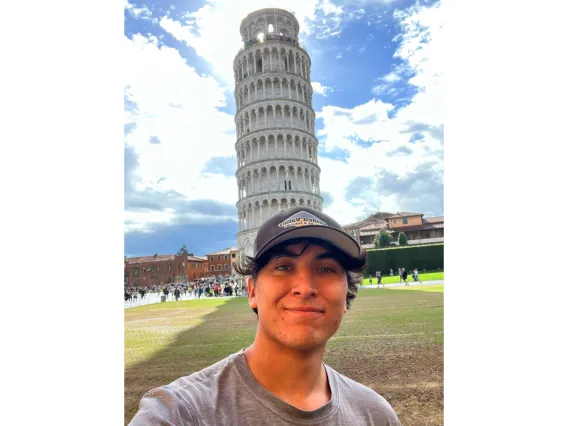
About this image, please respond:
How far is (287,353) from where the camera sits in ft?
3.78

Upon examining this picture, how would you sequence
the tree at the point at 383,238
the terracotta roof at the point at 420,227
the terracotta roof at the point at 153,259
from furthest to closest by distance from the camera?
the tree at the point at 383,238 < the terracotta roof at the point at 153,259 < the terracotta roof at the point at 420,227

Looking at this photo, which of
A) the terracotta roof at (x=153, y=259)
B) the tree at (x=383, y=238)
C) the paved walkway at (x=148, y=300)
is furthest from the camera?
the tree at (x=383, y=238)

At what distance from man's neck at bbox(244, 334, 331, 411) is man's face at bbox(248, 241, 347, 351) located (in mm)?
49

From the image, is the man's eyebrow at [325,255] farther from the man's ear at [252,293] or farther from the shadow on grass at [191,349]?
the shadow on grass at [191,349]

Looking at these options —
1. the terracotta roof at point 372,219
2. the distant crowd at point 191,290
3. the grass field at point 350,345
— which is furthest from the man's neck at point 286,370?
the distant crowd at point 191,290

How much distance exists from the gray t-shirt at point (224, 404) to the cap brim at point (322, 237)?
14.3 inches

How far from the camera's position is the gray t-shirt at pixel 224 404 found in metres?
1.01

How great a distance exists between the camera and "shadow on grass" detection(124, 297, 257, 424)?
2803 millimetres

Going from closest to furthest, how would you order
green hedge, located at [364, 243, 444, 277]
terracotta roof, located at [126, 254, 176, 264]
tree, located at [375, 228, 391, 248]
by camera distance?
1. terracotta roof, located at [126, 254, 176, 264]
2. green hedge, located at [364, 243, 444, 277]
3. tree, located at [375, 228, 391, 248]

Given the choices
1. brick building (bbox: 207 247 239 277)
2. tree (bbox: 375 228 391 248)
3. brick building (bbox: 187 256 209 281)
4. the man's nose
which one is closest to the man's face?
the man's nose

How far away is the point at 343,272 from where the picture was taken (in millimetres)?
1179

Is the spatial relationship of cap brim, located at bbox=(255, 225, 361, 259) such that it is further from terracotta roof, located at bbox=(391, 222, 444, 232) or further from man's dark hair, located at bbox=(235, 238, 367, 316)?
terracotta roof, located at bbox=(391, 222, 444, 232)
